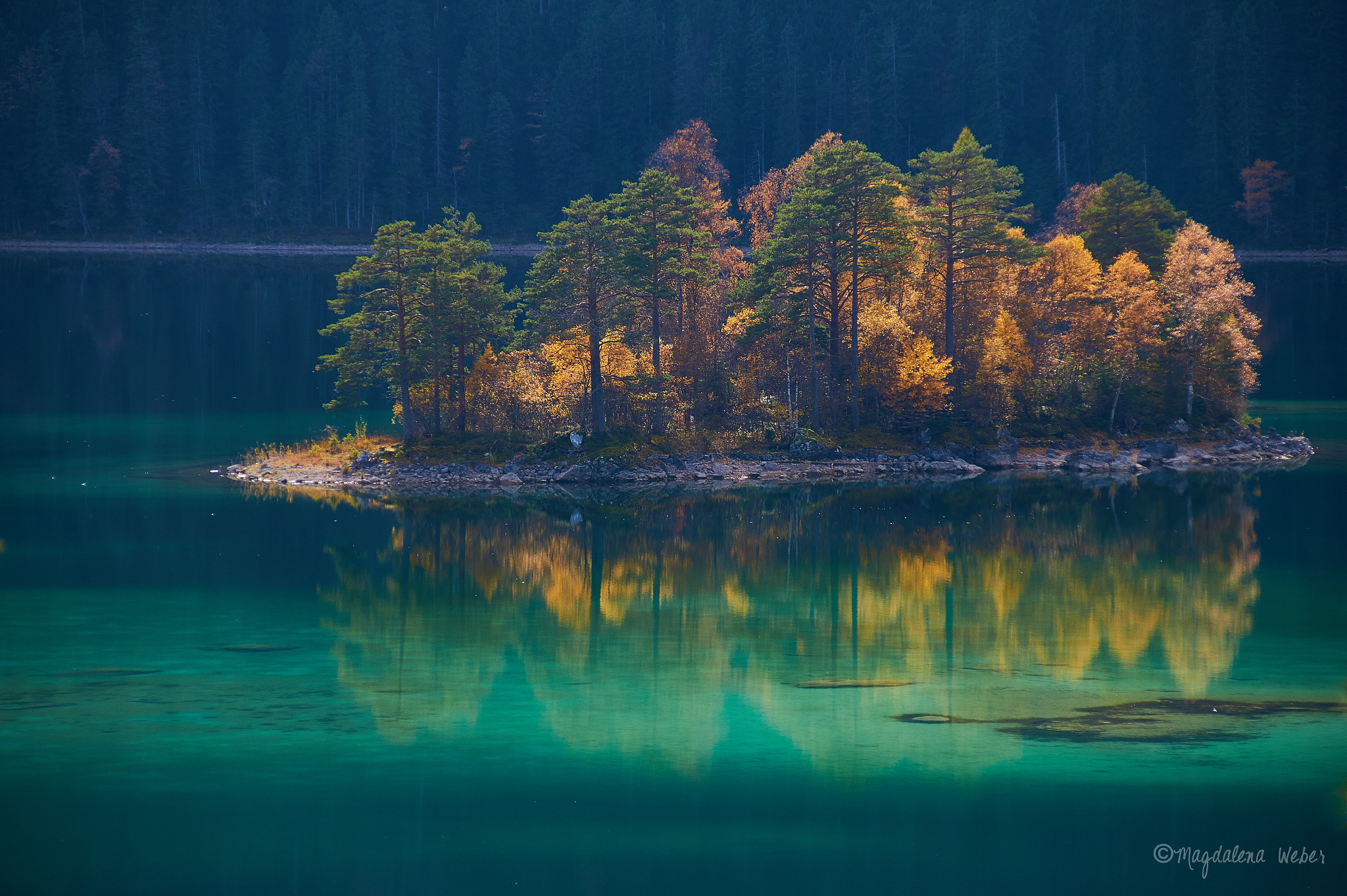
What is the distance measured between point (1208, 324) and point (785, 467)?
73.0 ft

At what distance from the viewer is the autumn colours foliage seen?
50625 millimetres

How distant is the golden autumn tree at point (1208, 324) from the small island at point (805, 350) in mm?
122

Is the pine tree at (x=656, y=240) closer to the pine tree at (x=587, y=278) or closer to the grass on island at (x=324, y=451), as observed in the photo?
the pine tree at (x=587, y=278)

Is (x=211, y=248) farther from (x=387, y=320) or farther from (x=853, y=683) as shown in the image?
(x=853, y=683)

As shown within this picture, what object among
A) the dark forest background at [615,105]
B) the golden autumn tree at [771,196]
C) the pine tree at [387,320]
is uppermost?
the dark forest background at [615,105]

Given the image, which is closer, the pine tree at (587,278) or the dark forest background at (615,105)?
the pine tree at (587,278)

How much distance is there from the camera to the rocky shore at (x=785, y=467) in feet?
159

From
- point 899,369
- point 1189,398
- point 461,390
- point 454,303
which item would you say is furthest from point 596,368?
point 1189,398

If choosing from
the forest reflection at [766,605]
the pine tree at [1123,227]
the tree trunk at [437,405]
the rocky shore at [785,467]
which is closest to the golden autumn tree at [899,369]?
the rocky shore at [785,467]

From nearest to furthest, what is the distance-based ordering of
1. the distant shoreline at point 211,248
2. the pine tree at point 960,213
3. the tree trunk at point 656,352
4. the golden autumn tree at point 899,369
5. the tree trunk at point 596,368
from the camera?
the tree trunk at point 596,368
the tree trunk at point 656,352
the golden autumn tree at point 899,369
the pine tree at point 960,213
the distant shoreline at point 211,248

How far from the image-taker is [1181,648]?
27000 mm

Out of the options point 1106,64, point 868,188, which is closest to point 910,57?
point 1106,64

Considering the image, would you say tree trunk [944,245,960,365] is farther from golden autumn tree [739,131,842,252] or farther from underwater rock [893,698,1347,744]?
underwater rock [893,698,1347,744]

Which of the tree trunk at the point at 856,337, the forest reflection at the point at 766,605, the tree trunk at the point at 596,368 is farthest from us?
the tree trunk at the point at 856,337
